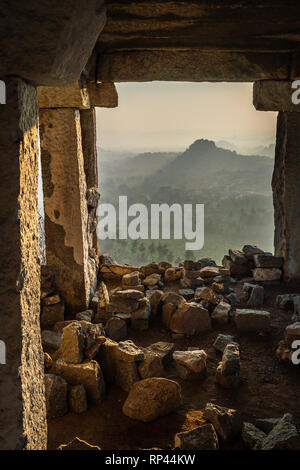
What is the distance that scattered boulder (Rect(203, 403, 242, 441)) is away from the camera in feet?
8.46

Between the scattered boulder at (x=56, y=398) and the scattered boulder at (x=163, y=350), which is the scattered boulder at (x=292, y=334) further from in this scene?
the scattered boulder at (x=56, y=398)

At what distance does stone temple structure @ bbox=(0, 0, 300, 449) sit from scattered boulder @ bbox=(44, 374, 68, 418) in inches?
34.2

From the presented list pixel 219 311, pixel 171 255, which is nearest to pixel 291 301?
pixel 219 311

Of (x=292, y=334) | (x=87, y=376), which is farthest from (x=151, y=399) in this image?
(x=292, y=334)

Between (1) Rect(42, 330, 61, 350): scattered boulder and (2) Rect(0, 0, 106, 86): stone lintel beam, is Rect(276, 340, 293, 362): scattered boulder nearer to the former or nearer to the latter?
(1) Rect(42, 330, 61, 350): scattered boulder

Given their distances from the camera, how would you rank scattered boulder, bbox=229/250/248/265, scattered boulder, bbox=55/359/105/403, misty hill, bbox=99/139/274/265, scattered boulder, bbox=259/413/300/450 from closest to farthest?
scattered boulder, bbox=259/413/300/450
scattered boulder, bbox=55/359/105/403
scattered boulder, bbox=229/250/248/265
misty hill, bbox=99/139/274/265

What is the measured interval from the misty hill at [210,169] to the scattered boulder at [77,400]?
155 feet

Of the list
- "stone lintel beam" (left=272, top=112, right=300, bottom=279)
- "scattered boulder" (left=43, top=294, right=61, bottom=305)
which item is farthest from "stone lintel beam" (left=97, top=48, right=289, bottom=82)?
"scattered boulder" (left=43, top=294, right=61, bottom=305)

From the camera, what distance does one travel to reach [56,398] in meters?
2.93

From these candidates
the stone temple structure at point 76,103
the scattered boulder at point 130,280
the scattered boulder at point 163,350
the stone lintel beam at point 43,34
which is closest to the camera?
the stone lintel beam at point 43,34

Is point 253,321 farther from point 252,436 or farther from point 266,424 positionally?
point 252,436

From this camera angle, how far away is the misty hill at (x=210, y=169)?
50.8 meters

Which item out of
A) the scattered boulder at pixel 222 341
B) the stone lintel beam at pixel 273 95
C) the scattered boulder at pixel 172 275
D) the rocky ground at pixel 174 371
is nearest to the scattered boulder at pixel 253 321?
the rocky ground at pixel 174 371
